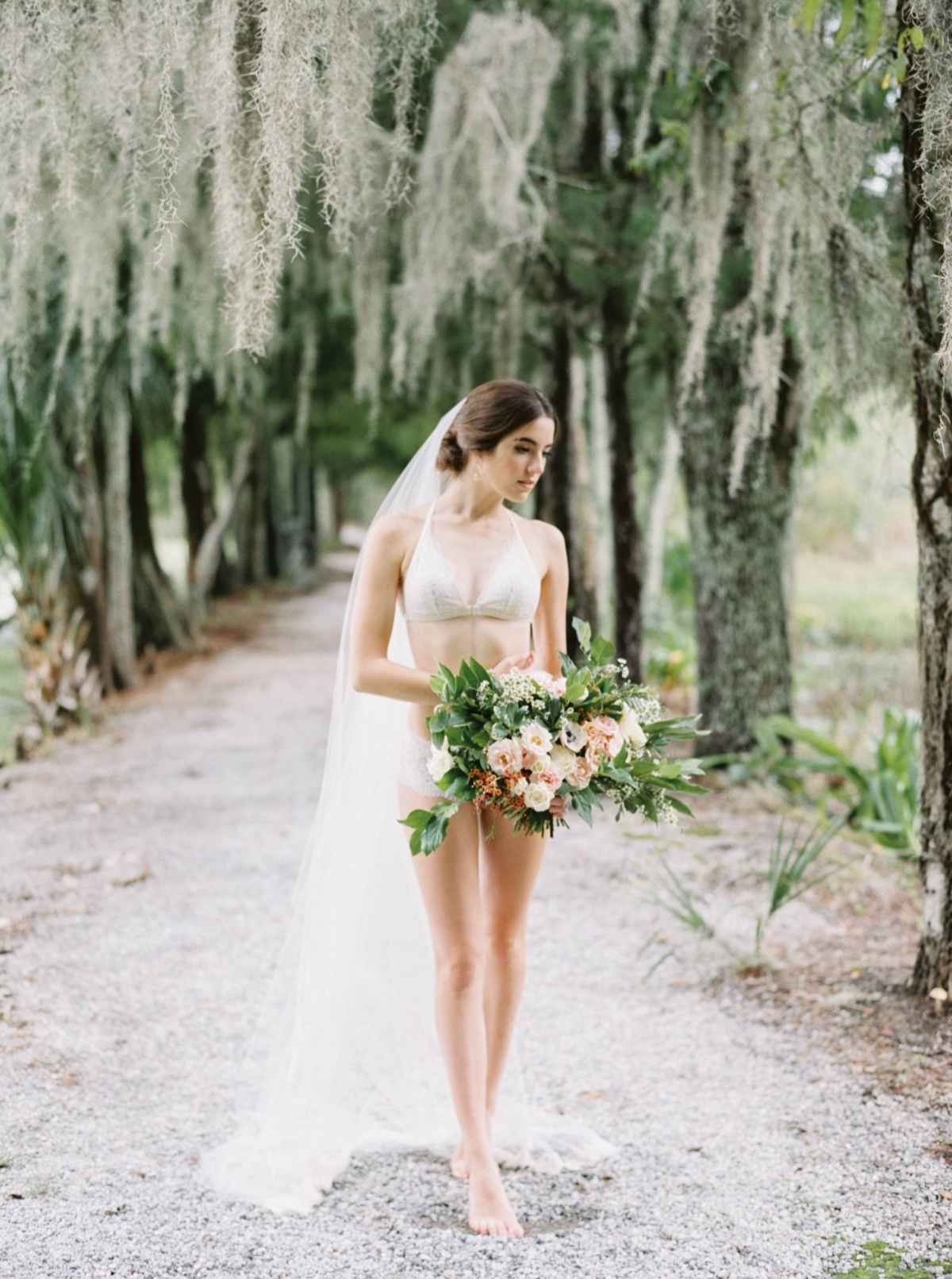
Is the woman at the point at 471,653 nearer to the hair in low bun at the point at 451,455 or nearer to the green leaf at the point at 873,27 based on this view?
the hair in low bun at the point at 451,455

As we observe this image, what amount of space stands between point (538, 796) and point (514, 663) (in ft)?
1.23

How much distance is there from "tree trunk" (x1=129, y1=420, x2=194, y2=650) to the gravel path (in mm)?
5014

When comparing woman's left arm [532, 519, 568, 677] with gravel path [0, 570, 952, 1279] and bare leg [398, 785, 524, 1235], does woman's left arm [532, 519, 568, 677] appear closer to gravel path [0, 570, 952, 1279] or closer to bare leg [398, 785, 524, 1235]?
bare leg [398, 785, 524, 1235]

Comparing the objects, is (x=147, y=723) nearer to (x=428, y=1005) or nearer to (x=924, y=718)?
(x=428, y=1005)

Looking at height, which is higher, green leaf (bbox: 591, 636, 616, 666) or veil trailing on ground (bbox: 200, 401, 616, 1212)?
green leaf (bbox: 591, 636, 616, 666)

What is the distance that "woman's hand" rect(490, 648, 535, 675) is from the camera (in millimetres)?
2490

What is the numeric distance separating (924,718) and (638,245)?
3826 mm

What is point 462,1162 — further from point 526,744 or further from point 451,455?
point 451,455

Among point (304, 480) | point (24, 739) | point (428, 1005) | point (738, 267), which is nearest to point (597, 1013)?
point (428, 1005)

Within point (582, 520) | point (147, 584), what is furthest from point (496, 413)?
point (147, 584)

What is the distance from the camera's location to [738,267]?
5867mm

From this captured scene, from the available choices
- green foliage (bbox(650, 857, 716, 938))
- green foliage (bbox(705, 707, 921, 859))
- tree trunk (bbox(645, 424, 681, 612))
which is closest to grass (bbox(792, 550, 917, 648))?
tree trunk (bbox(645, 424, 681, 612))

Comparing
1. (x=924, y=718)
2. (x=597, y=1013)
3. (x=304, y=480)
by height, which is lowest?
(x=597, y=1013)

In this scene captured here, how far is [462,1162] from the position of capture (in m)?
2.71
